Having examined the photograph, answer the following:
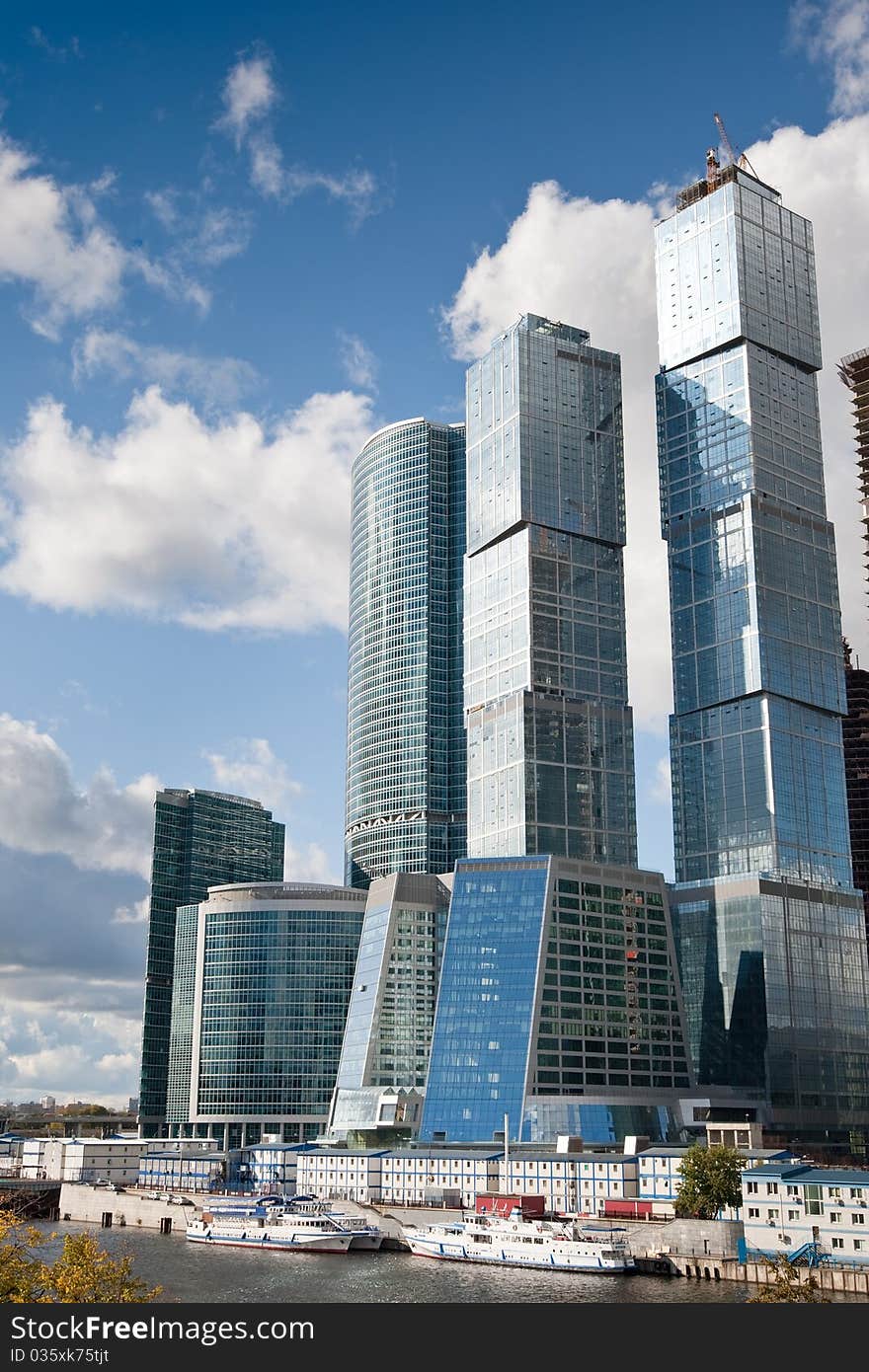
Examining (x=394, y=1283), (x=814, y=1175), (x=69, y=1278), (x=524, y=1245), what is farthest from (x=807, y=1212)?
(x=69, y=1278)

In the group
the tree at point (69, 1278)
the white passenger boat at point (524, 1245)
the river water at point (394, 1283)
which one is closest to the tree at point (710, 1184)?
the white passenger boat at point (524, 1245)

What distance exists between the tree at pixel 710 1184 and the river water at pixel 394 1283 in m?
11.9

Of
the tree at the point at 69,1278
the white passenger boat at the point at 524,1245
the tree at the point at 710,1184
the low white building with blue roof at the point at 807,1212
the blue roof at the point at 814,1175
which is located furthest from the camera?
the tree at the point at 710,1184

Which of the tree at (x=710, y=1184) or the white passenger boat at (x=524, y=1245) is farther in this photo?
the tree at (x=710, y=1184)

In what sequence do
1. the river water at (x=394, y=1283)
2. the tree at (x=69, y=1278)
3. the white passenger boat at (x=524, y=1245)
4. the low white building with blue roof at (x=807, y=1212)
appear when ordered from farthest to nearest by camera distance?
the white passenger boat at (x=524, y=1245), the low white building with blue roof at (x=807, y=1212), the river water at (x=394, y=1283), the tree at (x=69, y=1278)

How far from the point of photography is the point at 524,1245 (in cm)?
18200

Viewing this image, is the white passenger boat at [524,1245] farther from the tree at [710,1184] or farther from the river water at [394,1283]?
the tree at [710,1184]

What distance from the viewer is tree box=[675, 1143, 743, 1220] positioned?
582ft

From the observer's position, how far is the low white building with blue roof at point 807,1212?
6230 inches

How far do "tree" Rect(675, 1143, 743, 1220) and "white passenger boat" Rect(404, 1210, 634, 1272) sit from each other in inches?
379

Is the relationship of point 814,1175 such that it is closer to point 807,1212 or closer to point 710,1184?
point 807,1212

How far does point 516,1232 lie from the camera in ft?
604
